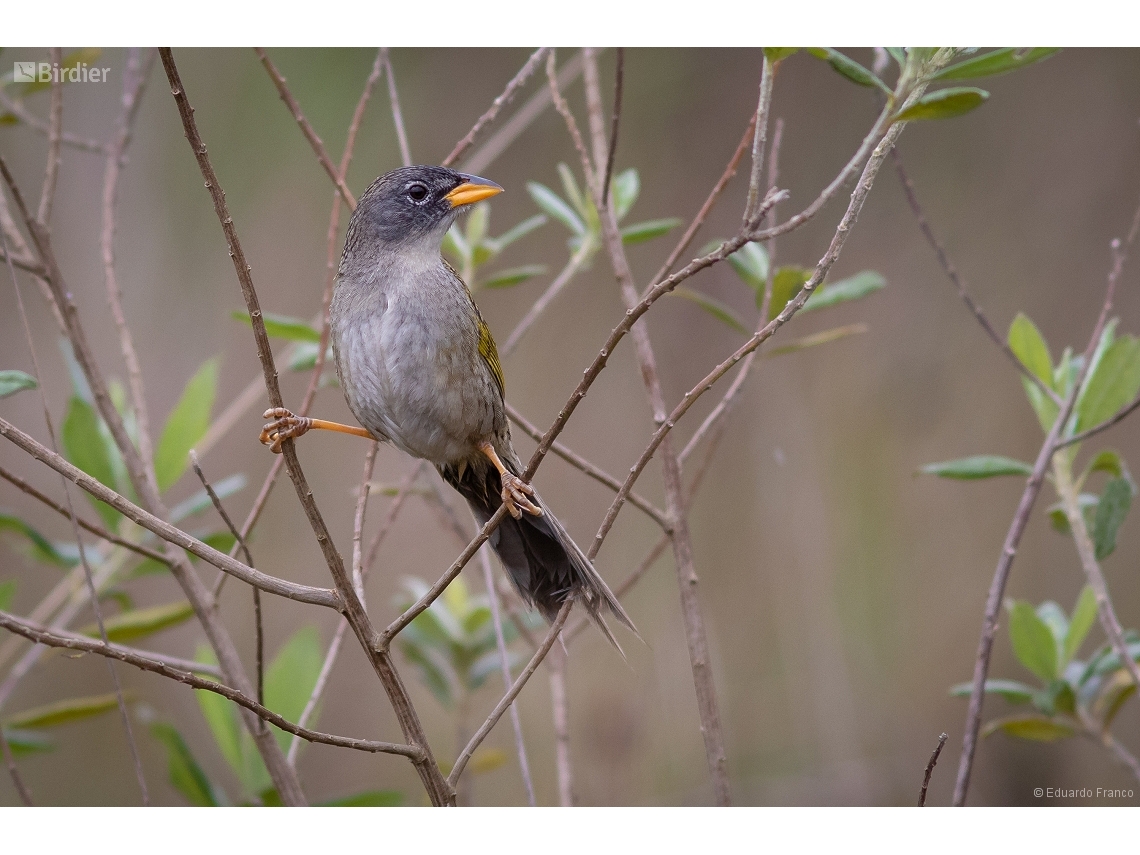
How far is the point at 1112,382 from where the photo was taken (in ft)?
8.21

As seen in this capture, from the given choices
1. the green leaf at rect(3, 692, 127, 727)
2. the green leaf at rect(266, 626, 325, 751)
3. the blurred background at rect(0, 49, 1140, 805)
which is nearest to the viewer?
the green leaf at rect(3, 692, 127, 727)

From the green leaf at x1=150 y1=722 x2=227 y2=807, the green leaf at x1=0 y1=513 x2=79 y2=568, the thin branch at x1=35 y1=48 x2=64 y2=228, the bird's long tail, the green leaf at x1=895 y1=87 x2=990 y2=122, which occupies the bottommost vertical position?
the green leaf at x1=150 y1=722 x2=227 y2=807

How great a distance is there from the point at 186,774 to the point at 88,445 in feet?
3.20

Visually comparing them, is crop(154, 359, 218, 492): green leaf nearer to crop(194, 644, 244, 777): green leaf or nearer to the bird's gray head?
crop(194, 644, 244, 777): green leaf

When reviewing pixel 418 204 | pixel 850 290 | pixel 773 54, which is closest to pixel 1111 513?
pixel 850 290

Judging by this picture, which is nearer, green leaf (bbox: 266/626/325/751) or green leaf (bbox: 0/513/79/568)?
green leaf (bbox: 0/513/79/568)

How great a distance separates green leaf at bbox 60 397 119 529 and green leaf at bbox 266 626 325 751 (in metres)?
0.66

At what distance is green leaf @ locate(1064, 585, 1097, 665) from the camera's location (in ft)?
8.73

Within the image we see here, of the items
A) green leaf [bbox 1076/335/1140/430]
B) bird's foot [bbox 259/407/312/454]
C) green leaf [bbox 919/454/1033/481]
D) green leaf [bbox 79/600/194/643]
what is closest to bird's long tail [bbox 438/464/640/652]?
bird's foot [bbox 259/407/312/454]

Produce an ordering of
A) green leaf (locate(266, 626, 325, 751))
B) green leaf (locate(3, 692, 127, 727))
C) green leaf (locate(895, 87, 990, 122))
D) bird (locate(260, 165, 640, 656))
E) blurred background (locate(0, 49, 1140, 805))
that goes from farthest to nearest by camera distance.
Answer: blurred background (locate(0, 49, 1140, 805)) < green leaf (locate(266, 626, 325, 751)) < green leaf (locate(3, 692, 127, 727)) < bird (locate(260, 165, 640, 656)) < green leaf (locate(895, 87, 990, 122))

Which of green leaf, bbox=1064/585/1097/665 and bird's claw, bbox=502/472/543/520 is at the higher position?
bird's claw, bbox=502/472/543/520

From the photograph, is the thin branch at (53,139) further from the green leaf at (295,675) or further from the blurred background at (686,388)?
the green leaf at (295,675)

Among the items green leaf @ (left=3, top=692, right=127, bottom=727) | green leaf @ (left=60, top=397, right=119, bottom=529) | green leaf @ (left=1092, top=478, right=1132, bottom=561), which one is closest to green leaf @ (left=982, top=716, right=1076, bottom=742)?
green leaf @ (left=1092, top=478, right=1132, bottom=561)

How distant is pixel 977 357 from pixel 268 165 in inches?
132
